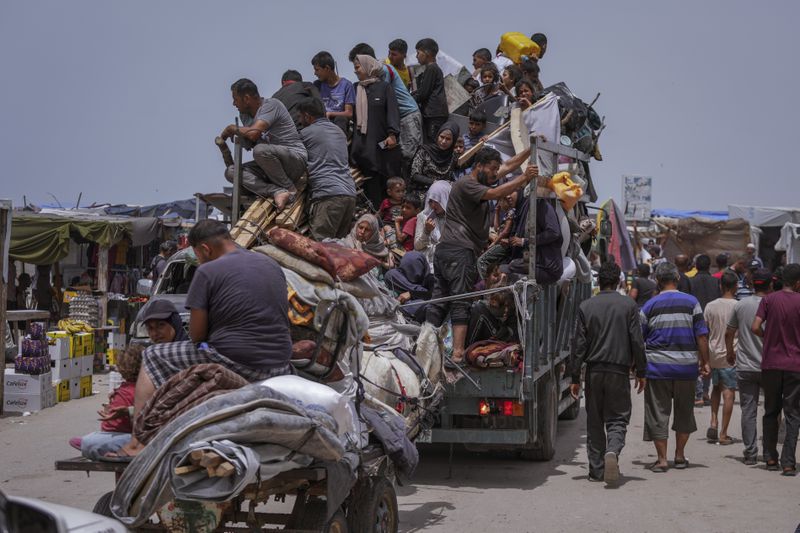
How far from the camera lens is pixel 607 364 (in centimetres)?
1046

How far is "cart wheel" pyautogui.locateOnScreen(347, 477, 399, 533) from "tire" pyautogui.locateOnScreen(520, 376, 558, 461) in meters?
4.09

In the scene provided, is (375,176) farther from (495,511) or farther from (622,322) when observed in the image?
(495,511)

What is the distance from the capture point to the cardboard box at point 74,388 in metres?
16.1

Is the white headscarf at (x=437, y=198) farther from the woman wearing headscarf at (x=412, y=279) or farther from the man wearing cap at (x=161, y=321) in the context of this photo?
the man wearing cap at (x=161, y=321)

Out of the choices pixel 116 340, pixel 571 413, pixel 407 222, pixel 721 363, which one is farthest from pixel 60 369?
pixel 721 363

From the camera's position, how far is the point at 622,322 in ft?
34.3

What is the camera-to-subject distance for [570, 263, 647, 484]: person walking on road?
10398 millimetres

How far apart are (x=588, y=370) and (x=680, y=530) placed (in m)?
2.63

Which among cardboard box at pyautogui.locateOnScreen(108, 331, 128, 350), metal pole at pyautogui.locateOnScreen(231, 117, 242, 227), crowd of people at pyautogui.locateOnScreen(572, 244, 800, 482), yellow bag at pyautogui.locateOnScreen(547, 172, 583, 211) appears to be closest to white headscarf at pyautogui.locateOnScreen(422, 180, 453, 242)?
yellow bag at pyautogui.locateOnScreen(547, 172, 583, 211)

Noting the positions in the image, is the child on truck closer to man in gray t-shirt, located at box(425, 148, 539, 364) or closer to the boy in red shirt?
man in gray t-shirt, located at box(425, 148, 539, 364)

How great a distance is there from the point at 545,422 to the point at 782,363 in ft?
8.71

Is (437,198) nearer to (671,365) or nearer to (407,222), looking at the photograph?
(407,222)

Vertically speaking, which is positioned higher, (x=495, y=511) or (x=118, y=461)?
(x=118, y=461)

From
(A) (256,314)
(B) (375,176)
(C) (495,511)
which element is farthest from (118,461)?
(B) (375,176)
